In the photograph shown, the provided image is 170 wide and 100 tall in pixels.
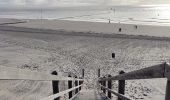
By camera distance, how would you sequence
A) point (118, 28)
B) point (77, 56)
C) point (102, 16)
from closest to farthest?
point (77, 56) → point (118, 28) → point (102, 16)

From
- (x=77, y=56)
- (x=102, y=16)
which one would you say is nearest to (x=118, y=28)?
(x=77, y=56)

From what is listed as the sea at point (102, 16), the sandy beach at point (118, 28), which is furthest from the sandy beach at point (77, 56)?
the sea at point (102, 16)

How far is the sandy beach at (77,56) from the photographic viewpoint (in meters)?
13.1

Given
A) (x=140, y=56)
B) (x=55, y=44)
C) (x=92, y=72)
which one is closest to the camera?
(x=92, y=72)

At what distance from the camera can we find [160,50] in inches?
942

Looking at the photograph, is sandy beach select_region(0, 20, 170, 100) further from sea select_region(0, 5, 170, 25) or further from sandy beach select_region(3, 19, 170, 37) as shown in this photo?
sea select_region(0, 5, 170, 25)

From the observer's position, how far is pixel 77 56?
2148cm

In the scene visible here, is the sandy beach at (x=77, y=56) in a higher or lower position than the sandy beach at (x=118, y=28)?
lower

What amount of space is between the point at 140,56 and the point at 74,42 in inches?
314

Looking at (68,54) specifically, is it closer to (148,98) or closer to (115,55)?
(115,55)

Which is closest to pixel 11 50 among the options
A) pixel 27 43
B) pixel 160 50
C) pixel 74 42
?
pixel 27 43

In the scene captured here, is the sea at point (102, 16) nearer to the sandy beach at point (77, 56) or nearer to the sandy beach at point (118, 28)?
the sandy beach at point (118, 28)

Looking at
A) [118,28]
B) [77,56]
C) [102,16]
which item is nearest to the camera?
[77,56]

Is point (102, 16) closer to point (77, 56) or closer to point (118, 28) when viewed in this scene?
point (118, 28)
